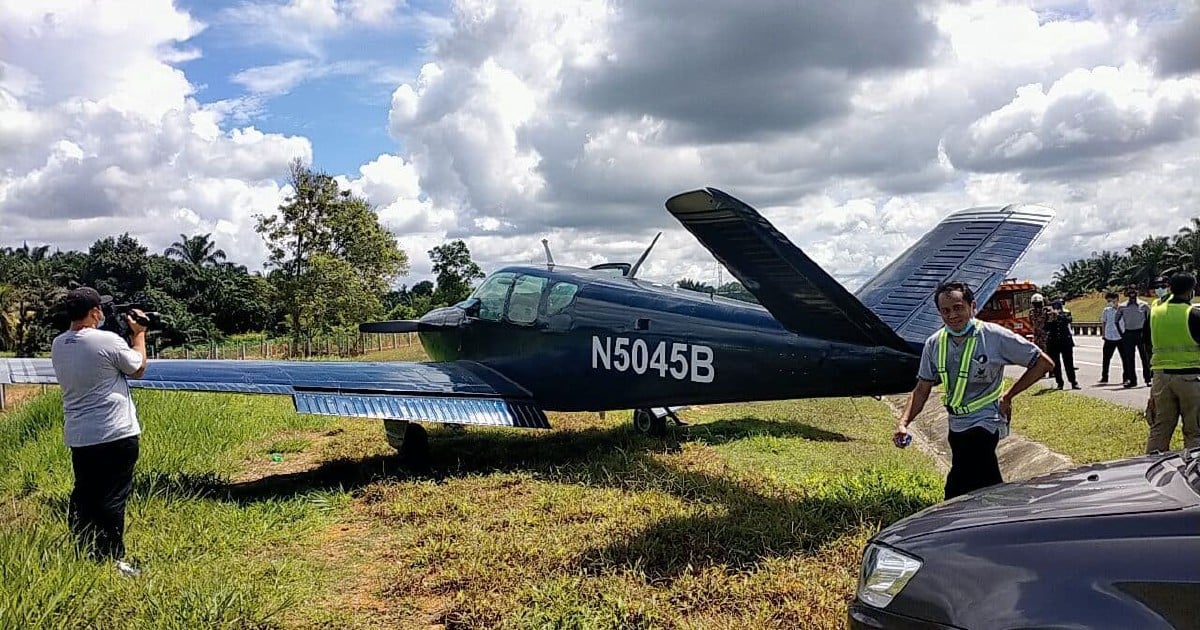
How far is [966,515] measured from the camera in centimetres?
268

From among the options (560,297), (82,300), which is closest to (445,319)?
(560,297)

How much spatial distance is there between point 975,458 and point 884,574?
2.24 m

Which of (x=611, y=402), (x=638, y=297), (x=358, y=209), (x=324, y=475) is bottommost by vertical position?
(x=324, y=475)

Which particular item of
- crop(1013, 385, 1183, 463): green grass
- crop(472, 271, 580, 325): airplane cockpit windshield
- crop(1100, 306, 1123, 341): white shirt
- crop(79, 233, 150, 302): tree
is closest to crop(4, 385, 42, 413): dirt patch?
crop(472, 271, 580, 325): airplane cockpit windshield

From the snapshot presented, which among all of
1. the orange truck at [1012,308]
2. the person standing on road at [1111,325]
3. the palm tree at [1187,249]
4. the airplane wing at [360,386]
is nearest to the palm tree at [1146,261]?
the palm tree at [1187,249]

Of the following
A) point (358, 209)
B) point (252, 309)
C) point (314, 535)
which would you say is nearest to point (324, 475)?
point (314, 535)

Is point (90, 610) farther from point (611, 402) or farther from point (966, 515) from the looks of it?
point (611, 402)

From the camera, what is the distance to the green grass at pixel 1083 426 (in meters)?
7.65

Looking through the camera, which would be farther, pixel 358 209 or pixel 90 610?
pixel 358 209

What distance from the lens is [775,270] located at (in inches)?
214

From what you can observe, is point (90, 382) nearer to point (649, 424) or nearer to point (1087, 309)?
point (649, 424)

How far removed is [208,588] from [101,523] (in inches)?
48.0

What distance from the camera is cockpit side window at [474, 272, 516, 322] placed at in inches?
372

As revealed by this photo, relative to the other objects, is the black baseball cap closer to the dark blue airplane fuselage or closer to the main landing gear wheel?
the main landing gear wheel
